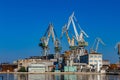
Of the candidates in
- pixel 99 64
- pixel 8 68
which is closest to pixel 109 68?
pixel 99 64

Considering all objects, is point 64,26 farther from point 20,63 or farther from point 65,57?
point 20,63

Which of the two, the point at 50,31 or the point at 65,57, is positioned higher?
the point at 50,31

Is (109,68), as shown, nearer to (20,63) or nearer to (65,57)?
(65,57)

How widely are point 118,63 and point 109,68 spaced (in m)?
12.4

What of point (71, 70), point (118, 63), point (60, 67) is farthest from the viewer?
point (118, 63)

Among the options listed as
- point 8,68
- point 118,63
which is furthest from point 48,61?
point 118,63

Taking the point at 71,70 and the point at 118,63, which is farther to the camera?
the point at 118,63

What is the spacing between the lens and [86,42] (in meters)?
140

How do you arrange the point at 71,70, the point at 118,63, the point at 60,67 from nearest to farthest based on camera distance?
the point at 71,70 < the point at 60,67 < the point at 118,63

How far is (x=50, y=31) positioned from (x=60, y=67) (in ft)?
50.2

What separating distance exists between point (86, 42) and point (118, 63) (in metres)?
17.3

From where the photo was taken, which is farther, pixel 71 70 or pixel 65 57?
pixel 65 57

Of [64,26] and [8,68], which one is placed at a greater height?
[64,26]

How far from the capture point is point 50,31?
467 ft
